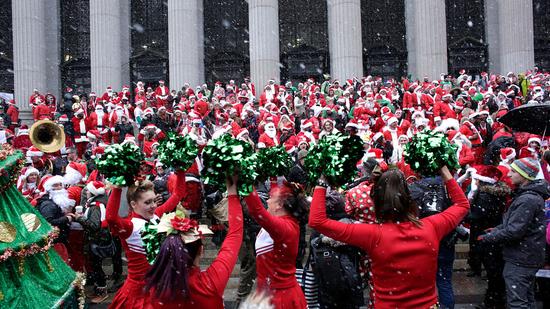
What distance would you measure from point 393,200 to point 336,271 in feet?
4.78

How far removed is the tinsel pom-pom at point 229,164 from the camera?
341 cm

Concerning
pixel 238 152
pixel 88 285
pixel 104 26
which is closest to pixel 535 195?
pixel 238 152

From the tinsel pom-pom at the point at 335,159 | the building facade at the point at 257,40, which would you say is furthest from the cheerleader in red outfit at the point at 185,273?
the building facade at the point at 257,40

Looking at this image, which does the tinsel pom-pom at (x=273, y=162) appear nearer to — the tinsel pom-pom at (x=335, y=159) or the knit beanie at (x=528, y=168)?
the tinsel pom-pom at (x=335, y=159)

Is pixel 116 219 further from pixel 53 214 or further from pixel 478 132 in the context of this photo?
pixel 478 132

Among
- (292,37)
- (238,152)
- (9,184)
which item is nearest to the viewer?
(238,152)

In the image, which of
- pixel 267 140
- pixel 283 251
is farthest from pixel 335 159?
pixel 267 140

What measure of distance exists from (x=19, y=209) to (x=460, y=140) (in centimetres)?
798

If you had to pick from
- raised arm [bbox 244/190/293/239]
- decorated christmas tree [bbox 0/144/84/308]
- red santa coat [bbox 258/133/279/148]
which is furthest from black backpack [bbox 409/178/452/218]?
red santa coat [bbox 258/133/279/148]

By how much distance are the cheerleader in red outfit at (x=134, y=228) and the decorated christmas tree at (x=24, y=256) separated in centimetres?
100

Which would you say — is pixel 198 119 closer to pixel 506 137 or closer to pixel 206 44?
pixel 506 137

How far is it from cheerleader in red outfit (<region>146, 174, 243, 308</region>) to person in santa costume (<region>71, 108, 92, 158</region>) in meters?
14.1

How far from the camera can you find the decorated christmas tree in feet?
15.7

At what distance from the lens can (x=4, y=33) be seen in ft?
103
